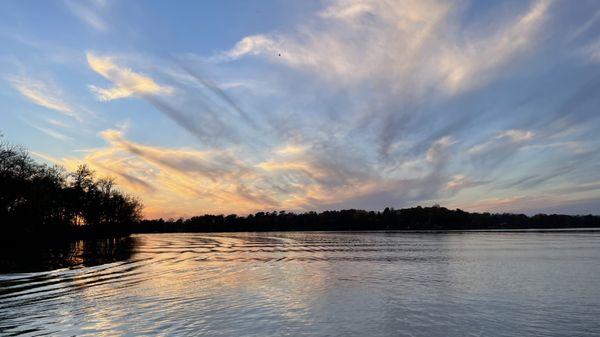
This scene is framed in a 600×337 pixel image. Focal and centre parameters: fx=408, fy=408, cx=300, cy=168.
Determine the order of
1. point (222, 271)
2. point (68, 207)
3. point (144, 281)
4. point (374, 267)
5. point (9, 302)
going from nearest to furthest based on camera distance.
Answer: point (9, 302), point (144, 281), point (222, 271), point (374, 267), point (68, 207)

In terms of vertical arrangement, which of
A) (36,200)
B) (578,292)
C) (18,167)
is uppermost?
(18,167)

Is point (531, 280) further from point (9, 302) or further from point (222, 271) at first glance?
point (9, 302)

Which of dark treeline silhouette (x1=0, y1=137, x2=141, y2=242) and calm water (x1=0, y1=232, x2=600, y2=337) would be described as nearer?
calm water (x1=0, y1=232, x2=600, y2=337)

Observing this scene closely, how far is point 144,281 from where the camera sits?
2841 centimetres

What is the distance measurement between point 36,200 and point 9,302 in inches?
2654

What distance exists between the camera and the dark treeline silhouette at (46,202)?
74375 millimetres

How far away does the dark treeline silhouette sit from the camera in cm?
7438

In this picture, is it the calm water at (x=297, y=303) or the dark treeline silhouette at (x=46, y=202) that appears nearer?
the calm water at (x=297, y=303)

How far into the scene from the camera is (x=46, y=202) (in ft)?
266

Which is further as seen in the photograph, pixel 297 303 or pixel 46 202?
pixel 46 202

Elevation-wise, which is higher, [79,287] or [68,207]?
[68,207]

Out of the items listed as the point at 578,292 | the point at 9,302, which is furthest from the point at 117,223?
the point at 578,292

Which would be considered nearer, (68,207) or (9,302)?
(9,302)

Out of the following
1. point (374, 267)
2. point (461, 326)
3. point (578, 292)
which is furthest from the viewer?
point (374, 267)
